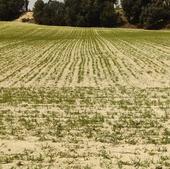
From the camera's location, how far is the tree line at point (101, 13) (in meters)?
126

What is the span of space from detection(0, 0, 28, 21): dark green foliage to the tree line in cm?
1113

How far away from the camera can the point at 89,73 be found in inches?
1130

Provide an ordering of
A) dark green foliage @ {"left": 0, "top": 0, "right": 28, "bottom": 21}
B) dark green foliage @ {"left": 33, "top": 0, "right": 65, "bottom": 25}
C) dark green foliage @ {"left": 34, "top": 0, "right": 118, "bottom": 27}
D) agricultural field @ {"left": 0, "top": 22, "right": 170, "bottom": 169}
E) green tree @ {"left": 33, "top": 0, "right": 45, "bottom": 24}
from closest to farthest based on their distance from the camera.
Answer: agricultural field @ {"left": 0, "top": 22, "right": 170, "bottom": 169}, dark green foliage @ {"left": 34, "top": 0, "right": 118, "bottom": 27}, dark green foliage @ {"left": 33, "top": 0, "right": 65, "bottom": 25}, green tree @ {"left": 33, "top": 0, "right": 45, "bottom": 24}, dark green foliage @ {"left": 0, "top": 0, "right": 28, "bottom": 21}

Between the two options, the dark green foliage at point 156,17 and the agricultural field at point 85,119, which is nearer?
the agricultural field at point 85,119

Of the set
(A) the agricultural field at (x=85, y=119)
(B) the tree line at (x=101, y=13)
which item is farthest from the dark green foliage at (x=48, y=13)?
(A) the agricultural field at (x=85, y=119)

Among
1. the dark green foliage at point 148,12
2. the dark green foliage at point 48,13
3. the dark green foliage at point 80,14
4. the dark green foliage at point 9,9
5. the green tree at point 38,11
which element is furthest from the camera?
the dark green foliage at point 9,9

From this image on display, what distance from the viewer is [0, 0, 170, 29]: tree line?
12594 centimetres

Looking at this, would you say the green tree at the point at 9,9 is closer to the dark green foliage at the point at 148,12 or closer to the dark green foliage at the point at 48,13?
the dark green foliage at the point at 48,13

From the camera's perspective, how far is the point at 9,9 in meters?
164

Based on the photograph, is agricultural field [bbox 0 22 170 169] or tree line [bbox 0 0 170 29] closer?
agricultural field [bbox 0 22 170 169]

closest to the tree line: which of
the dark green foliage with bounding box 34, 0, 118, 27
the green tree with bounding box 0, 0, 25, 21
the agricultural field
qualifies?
the dark green foliage with bounding box 34, 0, 118, 27

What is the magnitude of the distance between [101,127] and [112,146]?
7.23 feet

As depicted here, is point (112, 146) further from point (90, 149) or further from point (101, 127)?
point (101, 127)

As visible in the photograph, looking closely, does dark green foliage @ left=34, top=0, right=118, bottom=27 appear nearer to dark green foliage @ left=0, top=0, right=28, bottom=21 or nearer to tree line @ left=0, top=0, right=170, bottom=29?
tree line @ left=0, top=0, right=170, bottom=29
